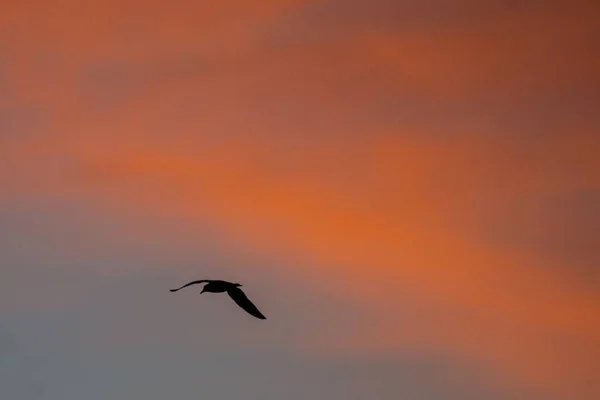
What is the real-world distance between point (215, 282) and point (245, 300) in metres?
1.65

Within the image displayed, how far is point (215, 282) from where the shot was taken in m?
26.1

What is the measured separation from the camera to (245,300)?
1085 inches
